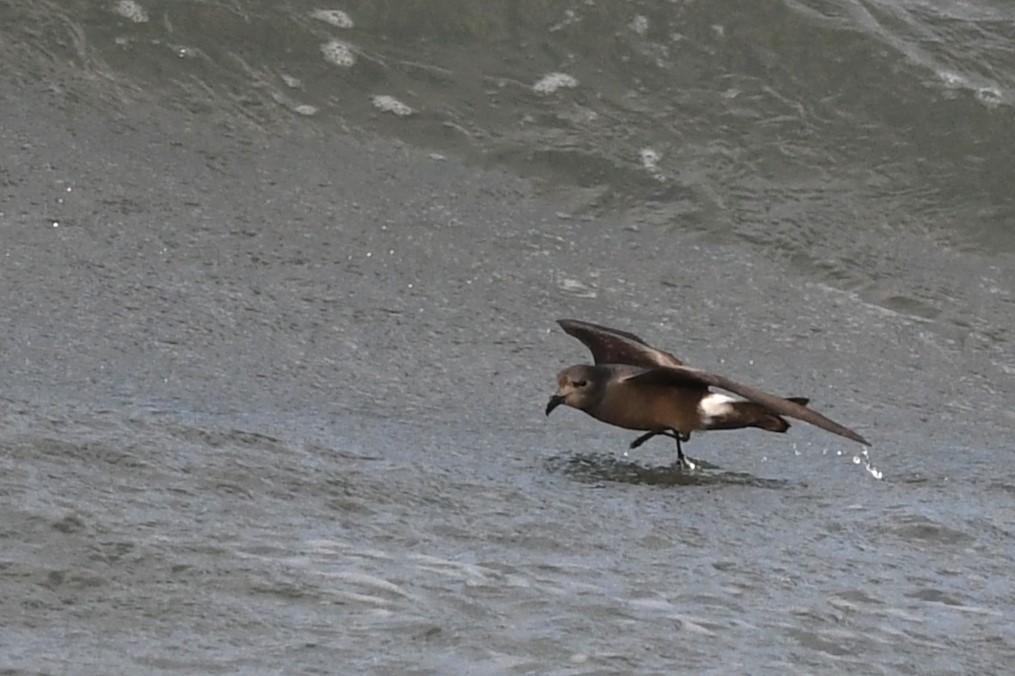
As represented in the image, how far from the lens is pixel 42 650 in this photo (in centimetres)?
383

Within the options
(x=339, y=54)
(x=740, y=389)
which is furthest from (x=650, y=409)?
(x=339, y=54)

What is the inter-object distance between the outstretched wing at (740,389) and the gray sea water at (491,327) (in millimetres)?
215

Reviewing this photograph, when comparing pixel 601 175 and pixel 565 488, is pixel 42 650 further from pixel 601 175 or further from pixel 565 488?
pixel 601 175

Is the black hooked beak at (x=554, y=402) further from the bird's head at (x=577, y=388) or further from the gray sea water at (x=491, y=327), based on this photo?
the gray sea water at (x=491, y=327)

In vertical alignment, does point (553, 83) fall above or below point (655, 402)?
above

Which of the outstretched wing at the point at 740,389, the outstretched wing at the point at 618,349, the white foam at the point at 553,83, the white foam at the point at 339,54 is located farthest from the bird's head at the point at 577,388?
the white foam at the point at 339,54

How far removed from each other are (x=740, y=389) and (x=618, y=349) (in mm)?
706

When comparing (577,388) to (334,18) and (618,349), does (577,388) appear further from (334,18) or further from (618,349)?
(334,18)

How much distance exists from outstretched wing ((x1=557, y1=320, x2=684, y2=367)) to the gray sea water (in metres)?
0.25

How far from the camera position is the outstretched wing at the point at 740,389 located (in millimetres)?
5527

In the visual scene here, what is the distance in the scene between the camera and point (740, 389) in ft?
18.8

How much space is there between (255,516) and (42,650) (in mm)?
956

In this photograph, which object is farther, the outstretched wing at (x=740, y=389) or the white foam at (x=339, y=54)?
the white foam at (x=339, y=54)

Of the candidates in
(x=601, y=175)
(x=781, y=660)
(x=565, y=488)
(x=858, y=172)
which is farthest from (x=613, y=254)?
(x=781, y=660)
